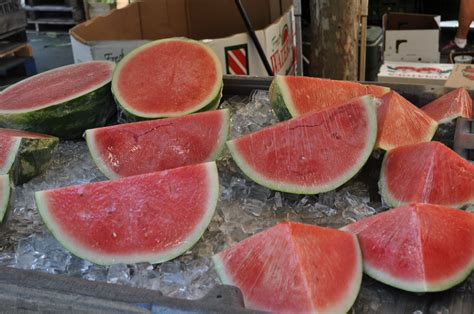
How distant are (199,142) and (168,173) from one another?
0.67ft

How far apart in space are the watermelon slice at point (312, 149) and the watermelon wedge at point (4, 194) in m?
0.48

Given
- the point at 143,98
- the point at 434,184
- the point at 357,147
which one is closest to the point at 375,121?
the point at 357,147

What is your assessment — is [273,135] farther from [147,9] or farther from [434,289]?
[147,9]

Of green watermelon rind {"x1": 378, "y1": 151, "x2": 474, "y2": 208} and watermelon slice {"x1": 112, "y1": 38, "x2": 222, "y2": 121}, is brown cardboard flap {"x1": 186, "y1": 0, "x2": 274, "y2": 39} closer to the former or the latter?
watermelon slice {"x1": 112, "y1": 38, "x2": 222, "y2": 121}

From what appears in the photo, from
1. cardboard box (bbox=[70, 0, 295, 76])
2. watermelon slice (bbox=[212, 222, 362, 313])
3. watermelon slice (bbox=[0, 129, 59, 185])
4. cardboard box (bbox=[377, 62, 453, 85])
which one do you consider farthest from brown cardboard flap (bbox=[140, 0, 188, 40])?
watermelon slice (bbox=[212, 222, 362, 313])

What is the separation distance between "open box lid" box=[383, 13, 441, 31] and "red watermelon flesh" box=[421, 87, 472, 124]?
273cm

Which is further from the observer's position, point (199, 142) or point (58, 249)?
point (199, 142)

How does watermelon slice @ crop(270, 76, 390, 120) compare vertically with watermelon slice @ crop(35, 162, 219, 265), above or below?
above

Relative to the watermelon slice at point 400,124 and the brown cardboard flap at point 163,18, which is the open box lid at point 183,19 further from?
the watermelon slice at point 400,124

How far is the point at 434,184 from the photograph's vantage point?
1.11 m

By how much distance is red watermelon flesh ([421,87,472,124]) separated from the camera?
53.1 inches

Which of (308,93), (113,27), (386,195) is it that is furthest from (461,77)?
(113,27)

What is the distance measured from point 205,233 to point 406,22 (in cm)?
347

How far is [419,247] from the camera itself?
2.97 feet
